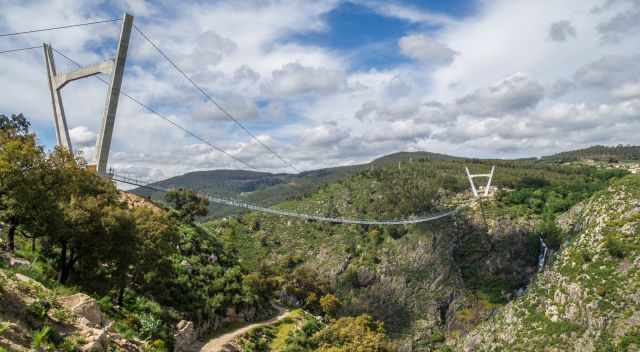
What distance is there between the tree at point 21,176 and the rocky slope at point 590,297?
34461 mm

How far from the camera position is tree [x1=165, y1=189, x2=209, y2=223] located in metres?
43.5

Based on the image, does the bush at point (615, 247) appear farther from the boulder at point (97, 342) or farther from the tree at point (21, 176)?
the tree at point (21, 176)

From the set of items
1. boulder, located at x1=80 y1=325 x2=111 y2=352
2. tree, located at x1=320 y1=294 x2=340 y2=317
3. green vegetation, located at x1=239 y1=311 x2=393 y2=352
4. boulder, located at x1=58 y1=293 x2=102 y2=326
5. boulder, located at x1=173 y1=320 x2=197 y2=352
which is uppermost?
boulder, located at x1=58 y1=293 x2=102 y2=326

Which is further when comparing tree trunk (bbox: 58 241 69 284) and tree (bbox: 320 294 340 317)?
tree (bbox: 320 294 340 317)

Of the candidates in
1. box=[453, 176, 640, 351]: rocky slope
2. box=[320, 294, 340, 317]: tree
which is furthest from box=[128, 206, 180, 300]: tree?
box=[453, 176, 640, 351]: rocky slope

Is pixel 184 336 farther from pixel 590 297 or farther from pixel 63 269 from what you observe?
pixel 590 297

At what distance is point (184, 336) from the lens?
68.4 feet

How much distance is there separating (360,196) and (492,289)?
32.9 meters

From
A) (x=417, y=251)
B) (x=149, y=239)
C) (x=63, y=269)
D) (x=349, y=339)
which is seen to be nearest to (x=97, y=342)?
(x=63, y=269)

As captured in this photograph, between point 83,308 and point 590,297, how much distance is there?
3686cm

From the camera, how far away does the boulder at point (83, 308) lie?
34.9 ft

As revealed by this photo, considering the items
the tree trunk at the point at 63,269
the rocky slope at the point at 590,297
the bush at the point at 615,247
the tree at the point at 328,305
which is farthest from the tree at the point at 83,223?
the bush at the point at 615,247

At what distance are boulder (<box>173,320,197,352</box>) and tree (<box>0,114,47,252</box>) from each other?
889 centimetres

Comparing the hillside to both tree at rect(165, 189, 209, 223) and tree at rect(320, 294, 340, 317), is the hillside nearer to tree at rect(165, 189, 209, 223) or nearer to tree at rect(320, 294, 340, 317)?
tree at rect(320, 294, 340, 317)
